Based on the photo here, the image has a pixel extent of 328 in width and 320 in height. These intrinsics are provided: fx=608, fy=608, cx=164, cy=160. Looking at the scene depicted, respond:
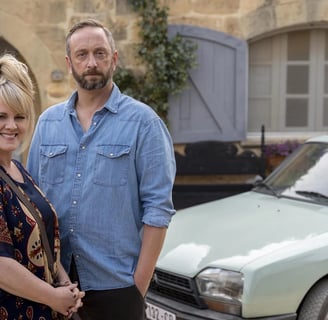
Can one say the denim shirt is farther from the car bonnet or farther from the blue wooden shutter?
the blue wooden shutter

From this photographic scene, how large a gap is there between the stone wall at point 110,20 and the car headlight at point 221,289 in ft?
15.2

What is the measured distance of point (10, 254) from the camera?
198 centimetres

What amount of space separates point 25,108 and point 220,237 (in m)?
1.98

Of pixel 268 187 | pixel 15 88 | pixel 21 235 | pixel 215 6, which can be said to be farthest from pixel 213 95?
pixel 21 235

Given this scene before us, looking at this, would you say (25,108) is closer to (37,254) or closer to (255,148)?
(37,254)

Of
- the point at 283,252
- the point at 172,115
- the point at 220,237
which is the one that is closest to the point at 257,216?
the point at 220,237

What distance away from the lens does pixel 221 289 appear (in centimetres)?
339

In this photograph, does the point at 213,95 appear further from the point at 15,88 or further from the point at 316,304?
the point at 15,88

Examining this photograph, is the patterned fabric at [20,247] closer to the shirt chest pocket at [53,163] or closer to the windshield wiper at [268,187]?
the shirt chest pocket at [53,163]

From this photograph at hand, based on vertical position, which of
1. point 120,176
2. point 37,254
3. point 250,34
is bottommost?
point 37,254

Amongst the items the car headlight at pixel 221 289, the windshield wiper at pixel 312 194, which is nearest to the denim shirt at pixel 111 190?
the car headlight at pixel 221 289

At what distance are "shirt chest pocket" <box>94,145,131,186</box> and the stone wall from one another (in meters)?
5.38

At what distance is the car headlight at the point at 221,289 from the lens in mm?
3338

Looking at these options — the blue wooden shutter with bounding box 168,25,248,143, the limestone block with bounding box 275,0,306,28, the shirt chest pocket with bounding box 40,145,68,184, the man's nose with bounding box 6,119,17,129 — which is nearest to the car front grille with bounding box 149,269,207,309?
the shirt chest pocket with bounding box 40,145,68,184
